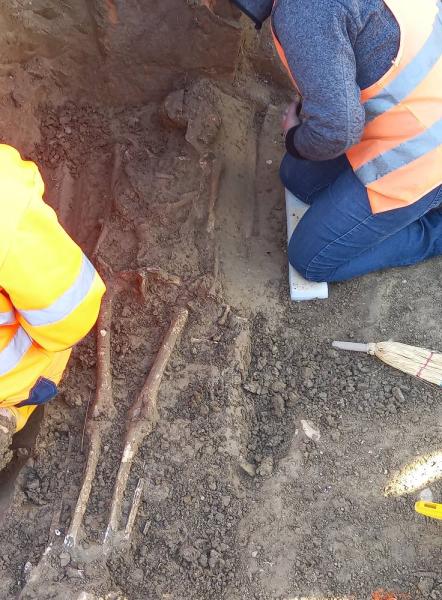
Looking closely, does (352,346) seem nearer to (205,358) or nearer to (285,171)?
(205,358)

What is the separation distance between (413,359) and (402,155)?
0.94 meters

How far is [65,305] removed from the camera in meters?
2.27

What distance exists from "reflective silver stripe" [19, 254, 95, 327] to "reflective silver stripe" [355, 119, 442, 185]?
1329 millimetres

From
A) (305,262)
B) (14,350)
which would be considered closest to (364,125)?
(305,262)

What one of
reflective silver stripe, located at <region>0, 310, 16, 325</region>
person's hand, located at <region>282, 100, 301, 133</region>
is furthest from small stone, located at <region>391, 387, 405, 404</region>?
reflective silver stripe, located at <region>0, 310, 16, 325</region>

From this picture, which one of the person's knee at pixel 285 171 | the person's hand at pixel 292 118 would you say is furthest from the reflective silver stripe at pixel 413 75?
the person's knee at pixel 285 171

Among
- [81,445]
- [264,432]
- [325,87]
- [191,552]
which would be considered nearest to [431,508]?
[264,432]

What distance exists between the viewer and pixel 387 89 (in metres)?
2.54

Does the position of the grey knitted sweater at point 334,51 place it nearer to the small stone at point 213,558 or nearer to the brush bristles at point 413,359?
the brush bristles at point 413,359

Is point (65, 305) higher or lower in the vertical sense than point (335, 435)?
higher

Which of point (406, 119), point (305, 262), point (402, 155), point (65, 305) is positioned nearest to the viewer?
point (65, 305)

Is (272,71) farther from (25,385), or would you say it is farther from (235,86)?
(25,385)

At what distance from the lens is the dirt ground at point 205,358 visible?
2.57 metres

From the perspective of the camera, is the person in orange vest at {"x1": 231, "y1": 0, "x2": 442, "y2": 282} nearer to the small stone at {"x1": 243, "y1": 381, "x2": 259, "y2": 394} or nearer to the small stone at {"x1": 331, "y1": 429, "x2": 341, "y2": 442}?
the small stone at {"x1": 243, "y1": 381, "x2": 259, "y2": 394}
